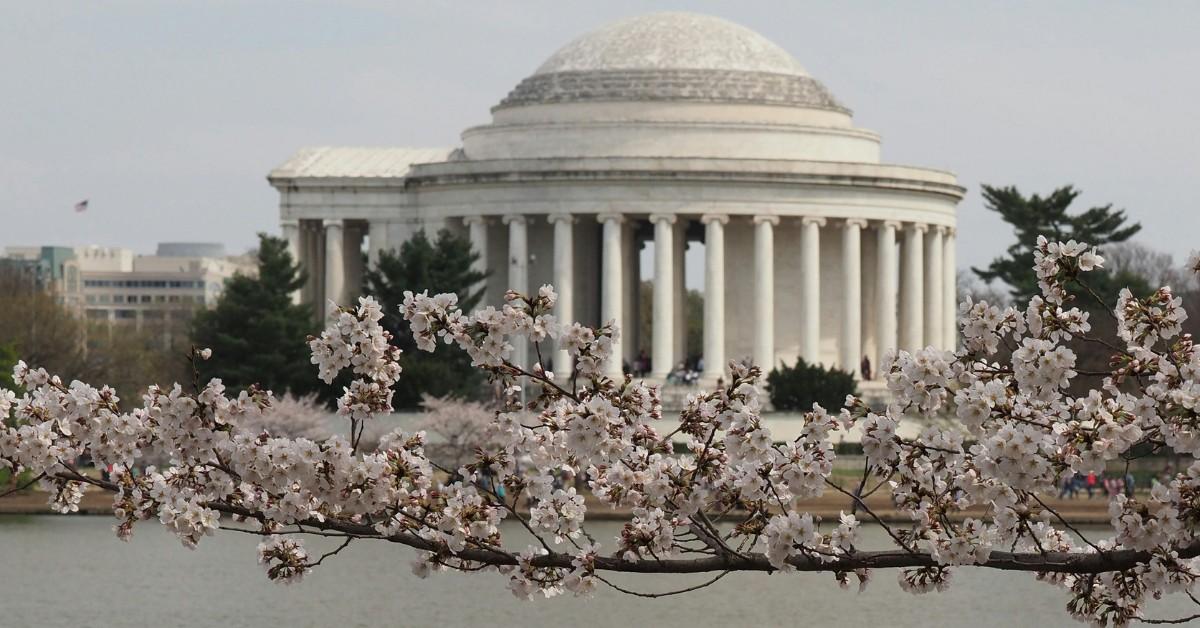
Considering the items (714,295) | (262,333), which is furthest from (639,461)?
(714,295)

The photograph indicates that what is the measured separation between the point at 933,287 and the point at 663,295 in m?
14.5

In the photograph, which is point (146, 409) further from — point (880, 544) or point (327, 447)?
point (880, 544)

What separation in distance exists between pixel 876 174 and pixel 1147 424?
102 metres

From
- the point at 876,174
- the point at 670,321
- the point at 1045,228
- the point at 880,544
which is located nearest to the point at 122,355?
the point at 670,321

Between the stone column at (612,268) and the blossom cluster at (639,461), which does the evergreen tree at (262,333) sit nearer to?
the stone column at (612,268)

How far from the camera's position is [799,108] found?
126 m

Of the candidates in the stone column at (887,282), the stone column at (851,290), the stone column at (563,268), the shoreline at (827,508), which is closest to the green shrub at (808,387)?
the stone column at (851,290)

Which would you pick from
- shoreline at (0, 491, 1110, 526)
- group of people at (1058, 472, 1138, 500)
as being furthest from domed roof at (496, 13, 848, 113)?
shoreline at (0, 491, 1110, 526)

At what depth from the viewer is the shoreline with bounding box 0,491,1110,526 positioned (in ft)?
264

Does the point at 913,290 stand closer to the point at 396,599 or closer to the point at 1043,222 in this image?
the point at 1043,222

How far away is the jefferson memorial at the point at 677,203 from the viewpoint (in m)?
122

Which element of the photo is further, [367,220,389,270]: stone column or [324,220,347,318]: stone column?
[324,220,347,318]: stone column

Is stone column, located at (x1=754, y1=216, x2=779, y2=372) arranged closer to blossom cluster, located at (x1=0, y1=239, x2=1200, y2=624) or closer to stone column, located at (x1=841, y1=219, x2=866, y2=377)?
stone column, located at (x1=841, y1=219, x2=866, y2=377)

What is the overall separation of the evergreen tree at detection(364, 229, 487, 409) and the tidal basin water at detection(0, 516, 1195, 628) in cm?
3358
